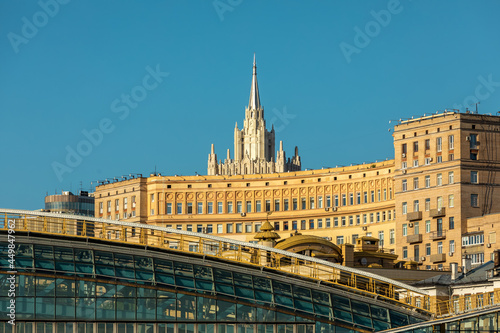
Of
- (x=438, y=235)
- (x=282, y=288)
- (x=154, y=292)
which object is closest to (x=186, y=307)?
(x=154, y=292)

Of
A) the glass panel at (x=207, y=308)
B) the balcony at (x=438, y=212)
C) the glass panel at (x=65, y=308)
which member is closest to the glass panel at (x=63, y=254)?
the glass panel at (x=65, y=308)

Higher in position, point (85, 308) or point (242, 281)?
point (242, 281)

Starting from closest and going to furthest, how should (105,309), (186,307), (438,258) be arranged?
(105,309), (186,307), (438,258)

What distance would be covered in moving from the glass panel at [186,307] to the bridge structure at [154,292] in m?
0.06

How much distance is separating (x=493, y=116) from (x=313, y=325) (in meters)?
86.5

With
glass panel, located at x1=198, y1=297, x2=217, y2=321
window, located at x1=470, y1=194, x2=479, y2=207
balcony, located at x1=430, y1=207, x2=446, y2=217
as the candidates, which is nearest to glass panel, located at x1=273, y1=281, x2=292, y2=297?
glass panel, located at x1=198, y1=297, x2=217, y2=321

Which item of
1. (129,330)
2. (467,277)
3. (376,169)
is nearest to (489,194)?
(376,169)

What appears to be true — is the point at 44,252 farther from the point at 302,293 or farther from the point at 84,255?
the point at 302,293

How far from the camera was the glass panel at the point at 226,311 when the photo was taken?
86.8 metres

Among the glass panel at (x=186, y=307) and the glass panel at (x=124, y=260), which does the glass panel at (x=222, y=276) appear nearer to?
the glass panel at (x=186, y=307)

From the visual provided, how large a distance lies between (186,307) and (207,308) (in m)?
1.37

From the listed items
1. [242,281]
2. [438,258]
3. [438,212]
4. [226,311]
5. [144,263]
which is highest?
[438,212]

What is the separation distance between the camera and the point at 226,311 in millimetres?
87062

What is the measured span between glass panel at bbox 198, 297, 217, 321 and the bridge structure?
0.06 meters
